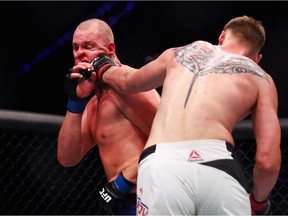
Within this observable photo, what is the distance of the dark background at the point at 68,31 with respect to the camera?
4.05 metres

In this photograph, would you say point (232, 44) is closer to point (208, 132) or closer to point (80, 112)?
point (208, 132)

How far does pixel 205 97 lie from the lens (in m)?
1.77

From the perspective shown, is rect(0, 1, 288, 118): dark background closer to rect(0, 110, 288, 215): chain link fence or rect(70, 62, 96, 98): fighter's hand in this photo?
rect(0, 110, 288, 215): chain link fence

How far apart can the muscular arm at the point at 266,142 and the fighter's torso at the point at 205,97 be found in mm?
37

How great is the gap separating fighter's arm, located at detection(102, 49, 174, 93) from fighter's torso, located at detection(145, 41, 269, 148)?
39mm

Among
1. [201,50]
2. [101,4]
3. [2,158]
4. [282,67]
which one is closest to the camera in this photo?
[201,50]

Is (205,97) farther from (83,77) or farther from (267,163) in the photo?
(83,77)

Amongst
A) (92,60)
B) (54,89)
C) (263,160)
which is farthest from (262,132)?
(54,89)

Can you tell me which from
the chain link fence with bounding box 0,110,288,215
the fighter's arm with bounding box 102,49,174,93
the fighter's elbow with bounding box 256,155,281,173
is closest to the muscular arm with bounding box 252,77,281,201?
the fighter's elbow with bounding box 256,155,281,173

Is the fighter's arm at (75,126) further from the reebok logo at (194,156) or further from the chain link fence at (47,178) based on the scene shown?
the reebok logo at (194,156)

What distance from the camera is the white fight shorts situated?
1.65m

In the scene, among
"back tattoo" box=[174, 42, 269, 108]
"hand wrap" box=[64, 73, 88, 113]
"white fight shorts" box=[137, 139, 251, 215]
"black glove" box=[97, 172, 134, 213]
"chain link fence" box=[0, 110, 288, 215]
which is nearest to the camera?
"white fight shorts" box=[137, 139, 251, 215]

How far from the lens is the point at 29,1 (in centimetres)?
416

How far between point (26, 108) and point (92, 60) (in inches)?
80.0
